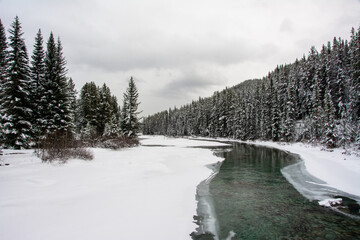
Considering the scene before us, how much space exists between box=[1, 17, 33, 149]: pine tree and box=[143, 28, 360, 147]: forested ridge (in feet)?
123

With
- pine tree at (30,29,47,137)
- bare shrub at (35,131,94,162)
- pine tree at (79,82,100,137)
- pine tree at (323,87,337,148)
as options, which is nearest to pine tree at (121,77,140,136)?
pine tree at (79,82,100,137)

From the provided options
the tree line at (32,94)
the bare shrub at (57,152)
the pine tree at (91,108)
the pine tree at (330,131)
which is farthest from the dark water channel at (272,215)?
the pine tree at (91,108)

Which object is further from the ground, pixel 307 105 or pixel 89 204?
pixel 307 105

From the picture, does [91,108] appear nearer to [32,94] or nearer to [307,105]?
[32,94]

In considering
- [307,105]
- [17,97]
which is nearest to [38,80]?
[17,97]

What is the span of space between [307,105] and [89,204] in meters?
58.3

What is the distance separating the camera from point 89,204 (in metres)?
7.18

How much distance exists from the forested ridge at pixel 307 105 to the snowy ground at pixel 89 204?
26152mm

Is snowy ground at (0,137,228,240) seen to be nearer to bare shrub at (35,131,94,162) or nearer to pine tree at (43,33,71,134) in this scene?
bare shrub at (35,131,94,162)

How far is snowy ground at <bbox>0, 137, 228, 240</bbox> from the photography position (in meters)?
5.38

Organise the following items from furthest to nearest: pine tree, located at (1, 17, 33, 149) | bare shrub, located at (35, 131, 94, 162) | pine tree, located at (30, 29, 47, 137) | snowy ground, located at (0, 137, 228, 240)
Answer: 1. pine tree, located at (30, 29, 47, 137)
2. pine tree, located at (1, 17, 33, 149)
3. bare shrub, located at (35, 131, 94, 162)
4. snowy ground, located at (0, 137, 228, 240)

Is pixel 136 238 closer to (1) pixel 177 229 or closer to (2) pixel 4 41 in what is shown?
(1) pixel 177 229

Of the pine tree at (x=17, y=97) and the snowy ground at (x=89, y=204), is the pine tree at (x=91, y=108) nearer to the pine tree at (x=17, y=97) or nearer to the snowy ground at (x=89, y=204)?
the pine tree at (x=17, y=97)

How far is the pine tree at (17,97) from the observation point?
19.0 meters
